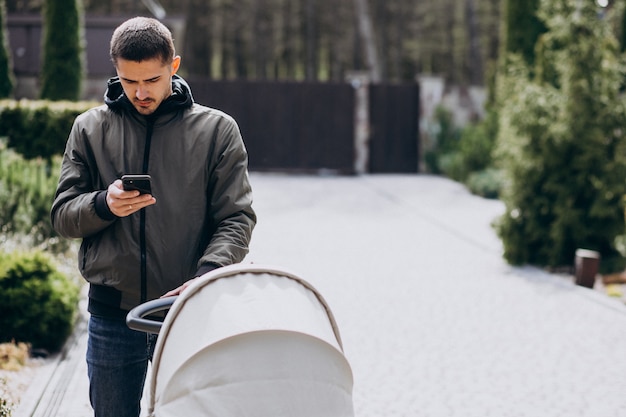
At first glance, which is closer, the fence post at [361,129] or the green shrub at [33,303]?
the green shrub at [33,303]

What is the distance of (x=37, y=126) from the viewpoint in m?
A: 12.7

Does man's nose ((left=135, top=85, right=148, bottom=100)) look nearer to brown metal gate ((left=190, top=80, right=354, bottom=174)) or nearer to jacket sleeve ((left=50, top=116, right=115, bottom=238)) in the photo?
jacket sleeve ((left=50, top=116, right=115, bottom=238))

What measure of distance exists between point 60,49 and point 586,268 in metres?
15.2

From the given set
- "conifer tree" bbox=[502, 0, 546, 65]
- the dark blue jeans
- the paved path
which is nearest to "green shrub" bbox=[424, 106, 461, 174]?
"conifer tree" bbox=[502, 0, 546, 65]

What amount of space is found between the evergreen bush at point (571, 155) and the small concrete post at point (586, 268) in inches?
30.3

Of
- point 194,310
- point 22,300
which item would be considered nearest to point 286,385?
point 194,310

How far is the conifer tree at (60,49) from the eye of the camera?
20.8m

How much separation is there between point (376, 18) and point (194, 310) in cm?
4157

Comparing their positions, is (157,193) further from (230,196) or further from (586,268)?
(586,268)

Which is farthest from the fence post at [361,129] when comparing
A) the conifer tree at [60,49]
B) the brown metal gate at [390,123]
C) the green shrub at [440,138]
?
the conifer tree at [60,49]

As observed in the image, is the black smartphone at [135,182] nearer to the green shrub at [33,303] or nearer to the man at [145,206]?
the man at [145,206]

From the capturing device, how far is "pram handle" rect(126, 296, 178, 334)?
2.61 m

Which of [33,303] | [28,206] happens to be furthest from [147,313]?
[28,206]

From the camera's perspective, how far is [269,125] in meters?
23.2
